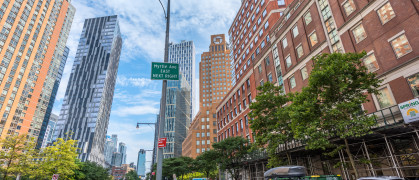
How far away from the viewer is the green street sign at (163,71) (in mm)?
10477

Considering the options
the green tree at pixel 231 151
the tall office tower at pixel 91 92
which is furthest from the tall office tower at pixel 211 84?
the tall office tower at pixel 91 92

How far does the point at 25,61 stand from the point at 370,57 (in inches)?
4797

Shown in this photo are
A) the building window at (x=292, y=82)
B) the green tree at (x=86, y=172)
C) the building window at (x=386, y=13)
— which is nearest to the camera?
the building window at (x=386, y=13)

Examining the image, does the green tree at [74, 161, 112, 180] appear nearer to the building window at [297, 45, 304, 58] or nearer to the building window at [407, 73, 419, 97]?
the building window at [297, 45, 304, 58]

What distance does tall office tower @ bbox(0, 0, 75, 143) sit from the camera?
87375mm

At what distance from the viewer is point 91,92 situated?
166250 mm

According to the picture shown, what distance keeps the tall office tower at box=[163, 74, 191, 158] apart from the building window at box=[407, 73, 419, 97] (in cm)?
15461

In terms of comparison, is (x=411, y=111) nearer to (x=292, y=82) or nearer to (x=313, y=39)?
(x=313, y=39)

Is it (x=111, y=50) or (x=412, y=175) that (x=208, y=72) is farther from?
(x=412, y=175)

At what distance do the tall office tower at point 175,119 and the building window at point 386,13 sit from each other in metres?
154

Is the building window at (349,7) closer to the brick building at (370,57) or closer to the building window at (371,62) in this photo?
the brick building at (370,57)

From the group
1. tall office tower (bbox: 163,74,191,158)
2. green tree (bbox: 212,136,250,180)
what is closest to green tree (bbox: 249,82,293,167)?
green tree (bbox: 212,136,250,180)

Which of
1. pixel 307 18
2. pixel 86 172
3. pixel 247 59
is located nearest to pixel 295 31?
pixel 307 18

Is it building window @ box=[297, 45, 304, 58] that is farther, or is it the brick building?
building window @ box=[297, 45, 304, 58]
